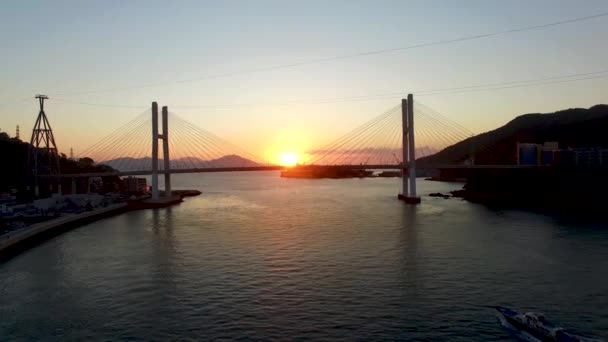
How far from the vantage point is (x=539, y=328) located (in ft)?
47.0

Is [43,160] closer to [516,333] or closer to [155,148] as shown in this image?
[155,148]

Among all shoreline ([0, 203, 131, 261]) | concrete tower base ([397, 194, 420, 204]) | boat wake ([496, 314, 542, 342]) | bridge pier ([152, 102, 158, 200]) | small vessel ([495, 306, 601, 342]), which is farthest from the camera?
concrete tower base ([397, 194, 420, 204])

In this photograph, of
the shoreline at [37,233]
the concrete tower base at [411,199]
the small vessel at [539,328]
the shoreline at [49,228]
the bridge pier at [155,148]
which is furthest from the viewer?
the concrete tower base at [411,199]

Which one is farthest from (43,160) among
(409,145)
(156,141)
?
(409,145)

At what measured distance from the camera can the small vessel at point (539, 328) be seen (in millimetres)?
13898

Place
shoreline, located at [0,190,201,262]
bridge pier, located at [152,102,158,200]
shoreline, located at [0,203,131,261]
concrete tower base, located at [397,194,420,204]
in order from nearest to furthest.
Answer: shoreline, located at [0,203,131,261], shoreline, located at [0,190,201,262], bridge pier, located at [152,102,158,200], concrete tower base, located at [397,194,420,204]

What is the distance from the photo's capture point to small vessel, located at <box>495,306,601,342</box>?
13898mm

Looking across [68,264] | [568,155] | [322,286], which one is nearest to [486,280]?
[322,286]

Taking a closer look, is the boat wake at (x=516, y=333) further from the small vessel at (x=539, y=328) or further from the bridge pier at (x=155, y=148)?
the bridge pier at (x=155, y=148)

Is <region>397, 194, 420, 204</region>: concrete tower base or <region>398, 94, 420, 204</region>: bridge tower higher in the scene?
<region>398, 94, 420, 204</region>: bridge tower

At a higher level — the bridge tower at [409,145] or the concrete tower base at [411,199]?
Answer: the bridge tower at [409,145]

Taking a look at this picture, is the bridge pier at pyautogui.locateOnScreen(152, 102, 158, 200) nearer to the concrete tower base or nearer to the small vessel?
the concrete tower base

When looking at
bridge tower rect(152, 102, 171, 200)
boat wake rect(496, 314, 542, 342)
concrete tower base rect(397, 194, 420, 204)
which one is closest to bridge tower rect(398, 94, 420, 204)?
concrete tower base rect(397, 194, 420, 204)

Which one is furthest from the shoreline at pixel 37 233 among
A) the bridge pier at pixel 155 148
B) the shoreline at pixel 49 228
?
the bridge pier at pixel 155 148
